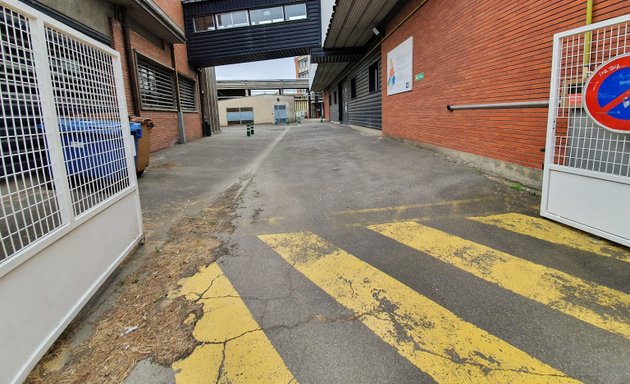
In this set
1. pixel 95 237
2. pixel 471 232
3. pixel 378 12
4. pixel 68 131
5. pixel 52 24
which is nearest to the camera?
pixel 52 24

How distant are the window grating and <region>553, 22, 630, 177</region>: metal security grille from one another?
4.51m

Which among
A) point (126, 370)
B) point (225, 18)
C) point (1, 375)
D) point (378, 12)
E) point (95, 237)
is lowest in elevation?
point (126, 370)

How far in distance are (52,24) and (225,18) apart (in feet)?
53.0

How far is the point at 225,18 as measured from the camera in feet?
54.1

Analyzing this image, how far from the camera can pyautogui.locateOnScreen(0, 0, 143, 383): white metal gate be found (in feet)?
6.13

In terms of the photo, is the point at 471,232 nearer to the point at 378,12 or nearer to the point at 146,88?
the point at 378,12

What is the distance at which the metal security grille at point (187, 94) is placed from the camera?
49.7ft

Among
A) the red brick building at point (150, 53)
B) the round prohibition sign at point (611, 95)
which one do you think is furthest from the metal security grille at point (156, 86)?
the round prohibition sign at point (611, 95)

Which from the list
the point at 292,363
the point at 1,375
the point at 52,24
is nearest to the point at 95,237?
the point at 1,375

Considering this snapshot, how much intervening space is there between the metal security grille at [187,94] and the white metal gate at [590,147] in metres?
14.4

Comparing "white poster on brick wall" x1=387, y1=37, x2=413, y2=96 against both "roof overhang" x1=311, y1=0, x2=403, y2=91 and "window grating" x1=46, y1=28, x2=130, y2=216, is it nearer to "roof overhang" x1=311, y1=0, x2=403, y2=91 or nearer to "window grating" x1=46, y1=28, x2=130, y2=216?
"roof overhang" x1=311, y1=0, x2=403, y2=91

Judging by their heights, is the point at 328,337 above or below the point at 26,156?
below

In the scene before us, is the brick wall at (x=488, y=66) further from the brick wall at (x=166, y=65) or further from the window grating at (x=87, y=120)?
the brick wall at (x=166, y=65)

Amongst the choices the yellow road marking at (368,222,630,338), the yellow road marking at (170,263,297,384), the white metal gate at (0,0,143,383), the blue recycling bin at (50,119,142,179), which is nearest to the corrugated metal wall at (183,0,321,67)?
the white metal gate at (0,0,143,383)
